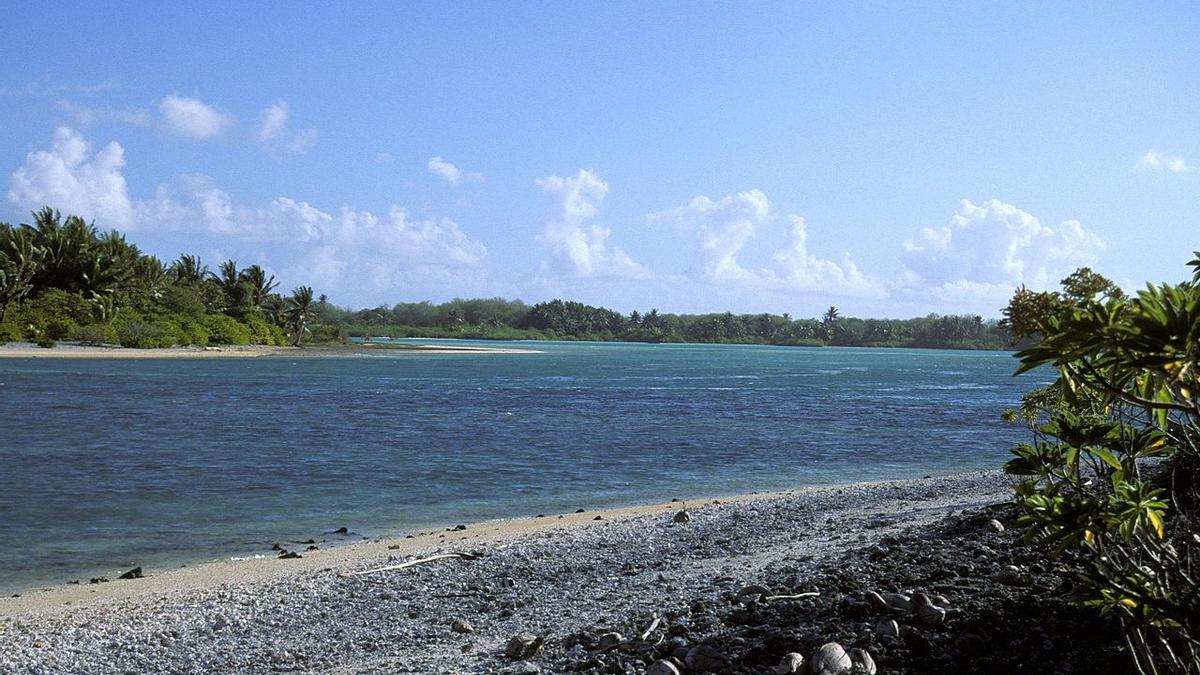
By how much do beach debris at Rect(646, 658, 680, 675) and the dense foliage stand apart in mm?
79541

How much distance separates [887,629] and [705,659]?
107cm

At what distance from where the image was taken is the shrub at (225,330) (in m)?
93.7

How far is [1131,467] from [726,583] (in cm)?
431

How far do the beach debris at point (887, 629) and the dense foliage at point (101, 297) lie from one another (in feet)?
263

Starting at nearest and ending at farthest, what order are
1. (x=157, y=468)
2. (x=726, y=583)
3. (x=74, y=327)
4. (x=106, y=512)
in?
(x=726, y=583) → (x=106, y=512) → (x=157, y=468) → (x=74, y=327)

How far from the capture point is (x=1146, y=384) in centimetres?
348

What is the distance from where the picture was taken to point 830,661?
4781 mm

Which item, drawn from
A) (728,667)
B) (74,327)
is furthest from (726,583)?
(74,327)

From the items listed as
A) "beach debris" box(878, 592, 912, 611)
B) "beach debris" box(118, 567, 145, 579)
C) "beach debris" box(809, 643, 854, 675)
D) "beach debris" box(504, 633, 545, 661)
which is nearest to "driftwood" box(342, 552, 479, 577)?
"beach debris" box(118, 567, 145, 579)

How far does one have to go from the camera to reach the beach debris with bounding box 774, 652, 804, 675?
485cm

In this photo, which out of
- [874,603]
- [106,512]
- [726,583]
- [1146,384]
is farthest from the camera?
[106,512]

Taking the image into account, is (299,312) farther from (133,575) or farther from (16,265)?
(133,575)

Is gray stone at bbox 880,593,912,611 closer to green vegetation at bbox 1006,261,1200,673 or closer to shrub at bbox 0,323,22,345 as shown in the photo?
green vegetation at bbox 1006,261,1200,673

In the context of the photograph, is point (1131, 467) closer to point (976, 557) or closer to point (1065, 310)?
point (1065, 310)
